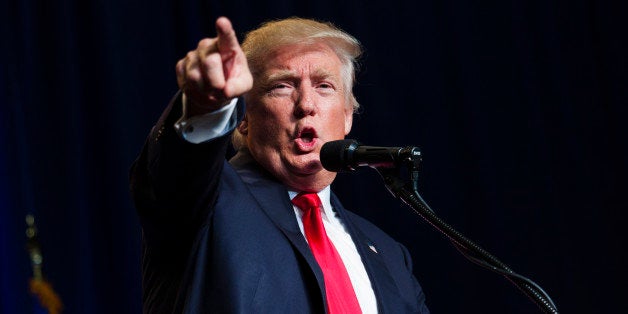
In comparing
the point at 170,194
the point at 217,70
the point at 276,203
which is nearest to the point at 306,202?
the point at 276,203

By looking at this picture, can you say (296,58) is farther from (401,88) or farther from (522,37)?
(522,37)

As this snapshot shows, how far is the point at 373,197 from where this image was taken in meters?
3.29

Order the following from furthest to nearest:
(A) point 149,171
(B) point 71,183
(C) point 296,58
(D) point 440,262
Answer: (D) point 440,262, (B) point 71,183, (C) point 296,58, (A) point 149,171

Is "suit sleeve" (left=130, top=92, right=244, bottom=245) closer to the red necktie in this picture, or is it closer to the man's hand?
the man's hand

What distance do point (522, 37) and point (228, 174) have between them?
6.80ft

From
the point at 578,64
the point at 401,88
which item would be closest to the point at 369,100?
the point at 401,88

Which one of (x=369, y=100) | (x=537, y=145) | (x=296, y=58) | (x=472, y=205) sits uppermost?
(x=296, y=58)

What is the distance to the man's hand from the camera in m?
1.27

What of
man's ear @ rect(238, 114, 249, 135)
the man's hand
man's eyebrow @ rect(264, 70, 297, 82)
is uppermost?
the man's hand

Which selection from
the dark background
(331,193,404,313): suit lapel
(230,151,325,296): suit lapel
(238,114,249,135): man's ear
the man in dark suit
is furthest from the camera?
the dark background

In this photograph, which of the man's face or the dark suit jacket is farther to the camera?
the man's face

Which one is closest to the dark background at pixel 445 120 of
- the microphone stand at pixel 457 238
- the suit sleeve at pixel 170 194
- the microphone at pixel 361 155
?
the suit sleeve at pixel 170 194

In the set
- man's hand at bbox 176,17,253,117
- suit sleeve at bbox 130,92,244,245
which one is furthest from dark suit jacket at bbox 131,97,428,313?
man's hand at bbox 176,17,253,117

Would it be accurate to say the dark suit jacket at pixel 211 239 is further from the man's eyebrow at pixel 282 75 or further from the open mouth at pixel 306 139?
the man's eyebrow at pixel 282 75
